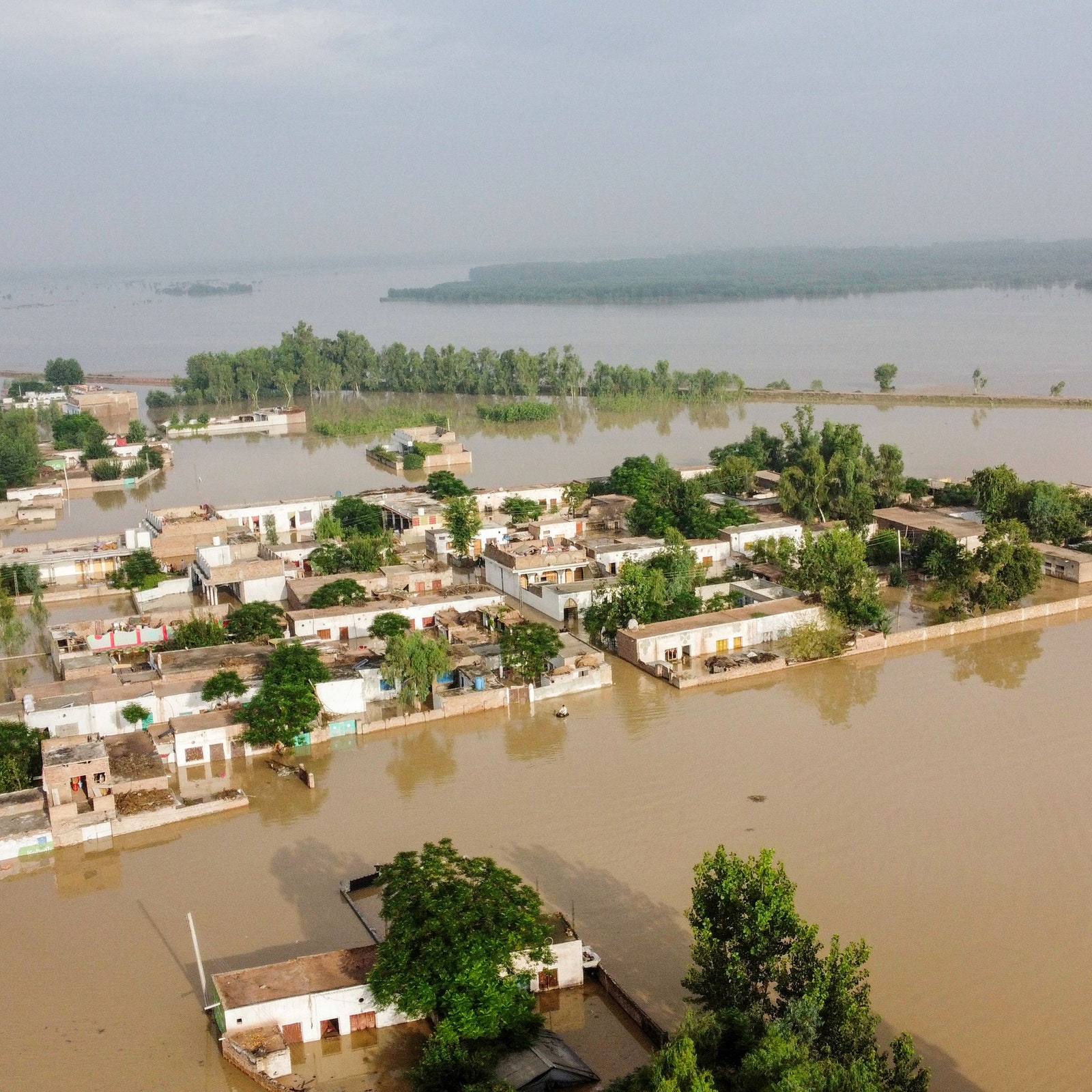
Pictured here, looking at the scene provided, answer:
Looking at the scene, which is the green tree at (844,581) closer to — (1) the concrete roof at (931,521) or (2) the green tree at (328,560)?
(1) the concrete roof at (931,521)

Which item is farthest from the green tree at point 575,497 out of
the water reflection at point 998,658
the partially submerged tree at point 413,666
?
the partially submerged tree at point 413,666

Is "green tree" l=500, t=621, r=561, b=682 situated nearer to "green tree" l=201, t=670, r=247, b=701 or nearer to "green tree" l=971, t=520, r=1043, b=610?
"green tree" l=201, t=670, r=247, b=701

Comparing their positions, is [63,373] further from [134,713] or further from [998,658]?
[998,658]

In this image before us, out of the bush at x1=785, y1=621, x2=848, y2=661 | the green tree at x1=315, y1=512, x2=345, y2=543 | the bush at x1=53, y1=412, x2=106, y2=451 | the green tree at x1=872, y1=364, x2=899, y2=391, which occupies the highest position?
the bush at x1=53, y1=412, x2=106, y2=451

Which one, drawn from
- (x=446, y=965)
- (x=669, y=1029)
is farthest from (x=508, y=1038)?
(x=669, y=1029)

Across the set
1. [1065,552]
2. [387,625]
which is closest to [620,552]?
[387,625]

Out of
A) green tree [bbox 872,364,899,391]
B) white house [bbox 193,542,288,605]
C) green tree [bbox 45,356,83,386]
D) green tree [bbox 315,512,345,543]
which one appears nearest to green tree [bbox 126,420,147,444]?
green tree [bbox 45,356,83,386]
